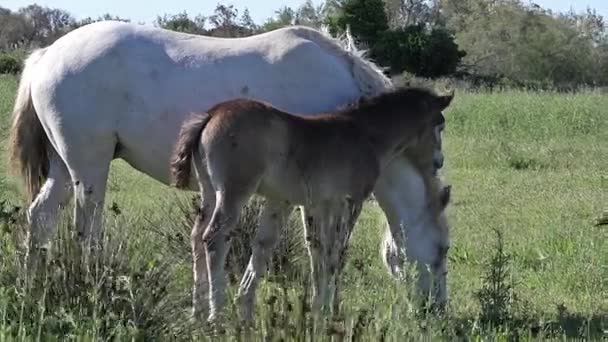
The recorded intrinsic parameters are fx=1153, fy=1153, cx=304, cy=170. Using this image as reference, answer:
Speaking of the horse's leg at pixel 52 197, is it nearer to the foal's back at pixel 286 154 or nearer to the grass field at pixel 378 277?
the grass field at pixel 378 277

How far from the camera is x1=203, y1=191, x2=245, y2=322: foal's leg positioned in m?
5.94

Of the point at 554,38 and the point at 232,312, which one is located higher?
the point at 232,312

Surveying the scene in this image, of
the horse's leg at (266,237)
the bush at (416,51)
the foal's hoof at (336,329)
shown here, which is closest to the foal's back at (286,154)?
the horse's leg at (266,237)

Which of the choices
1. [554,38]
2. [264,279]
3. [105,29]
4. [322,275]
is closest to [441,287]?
[264,279]

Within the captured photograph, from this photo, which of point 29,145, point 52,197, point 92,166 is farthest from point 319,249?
point 29,145

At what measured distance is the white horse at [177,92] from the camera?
273 inches

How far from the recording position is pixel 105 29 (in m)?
7.24

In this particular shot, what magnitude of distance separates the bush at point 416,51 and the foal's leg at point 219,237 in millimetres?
34730

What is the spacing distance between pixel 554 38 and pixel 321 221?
4697 centimetres

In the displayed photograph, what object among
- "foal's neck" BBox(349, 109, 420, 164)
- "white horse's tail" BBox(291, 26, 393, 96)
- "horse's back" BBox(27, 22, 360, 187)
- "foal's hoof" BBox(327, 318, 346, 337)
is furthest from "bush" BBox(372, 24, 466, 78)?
"foal's hoof" BBox(327, 318, 346, 337)

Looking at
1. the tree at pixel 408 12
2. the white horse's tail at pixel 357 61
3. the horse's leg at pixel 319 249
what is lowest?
the tree at pixel 408 12

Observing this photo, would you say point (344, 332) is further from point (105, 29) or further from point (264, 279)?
point (105, 29)

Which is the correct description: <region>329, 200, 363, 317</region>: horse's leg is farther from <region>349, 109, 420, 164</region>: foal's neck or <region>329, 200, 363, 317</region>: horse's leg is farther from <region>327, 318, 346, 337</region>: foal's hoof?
<region>349, 109, 420, 164</region>: foal's neck

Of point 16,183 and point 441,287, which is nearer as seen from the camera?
point 441,287
